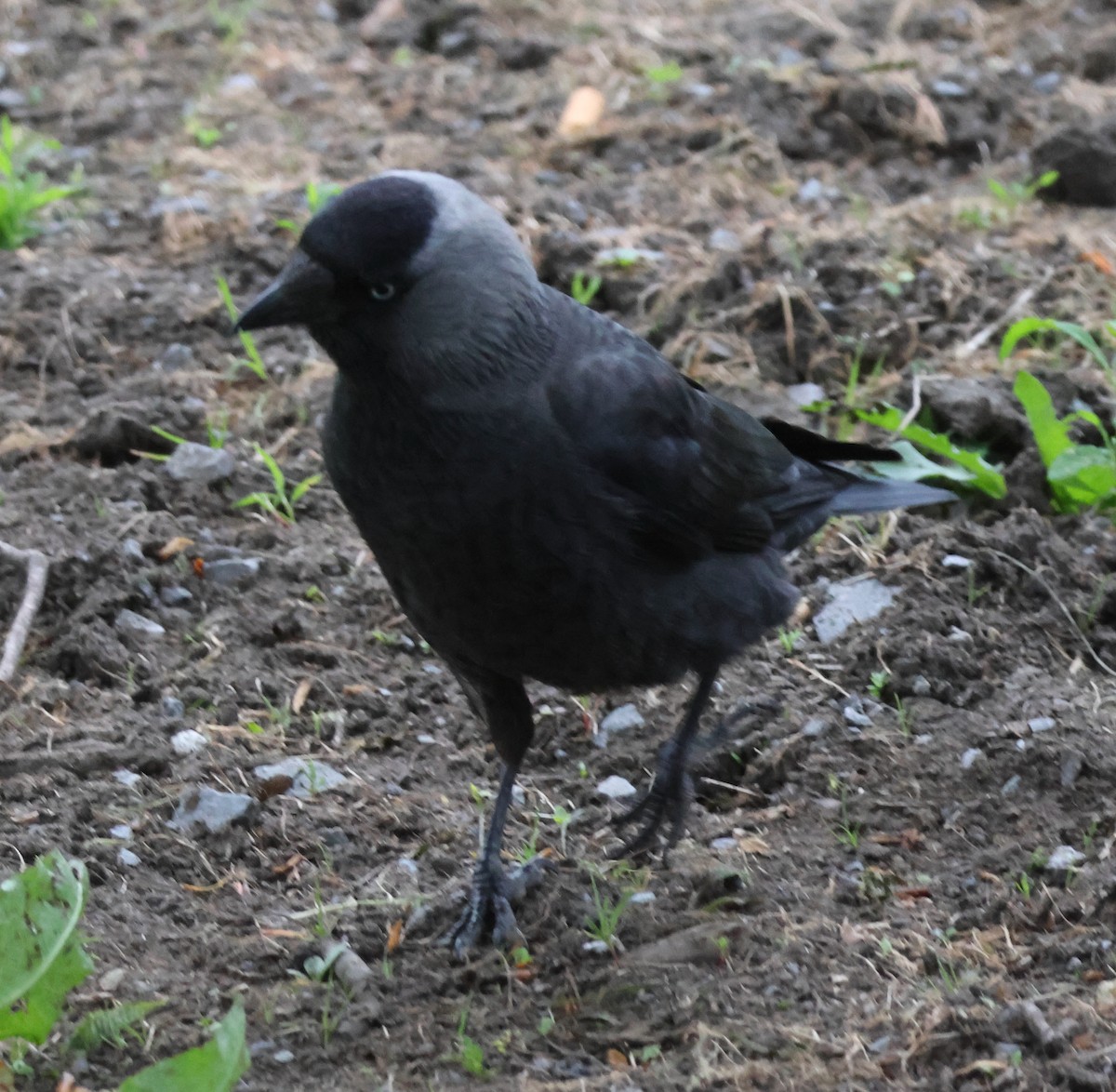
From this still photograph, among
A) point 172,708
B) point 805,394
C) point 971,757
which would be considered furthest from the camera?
A: point 805,394

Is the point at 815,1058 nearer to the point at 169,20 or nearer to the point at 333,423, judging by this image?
the point at 333,423

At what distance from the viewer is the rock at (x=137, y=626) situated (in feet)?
15.0

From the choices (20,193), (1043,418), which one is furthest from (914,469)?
(20,193)

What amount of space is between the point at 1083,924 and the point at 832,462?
1.61 meters

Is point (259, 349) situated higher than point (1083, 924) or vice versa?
point (1083, 924)

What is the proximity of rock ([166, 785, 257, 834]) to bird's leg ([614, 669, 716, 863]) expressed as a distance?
88cm

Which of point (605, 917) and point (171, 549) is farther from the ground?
point (605, 917)

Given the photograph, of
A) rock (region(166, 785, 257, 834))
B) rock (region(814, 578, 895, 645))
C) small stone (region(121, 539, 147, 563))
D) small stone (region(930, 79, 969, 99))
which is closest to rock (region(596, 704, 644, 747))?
rock (region(814, 578, 895, 645))

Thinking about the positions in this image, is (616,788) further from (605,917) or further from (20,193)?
(20,193)

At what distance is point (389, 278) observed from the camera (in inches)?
132

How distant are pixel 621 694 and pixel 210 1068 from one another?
6.23 ft

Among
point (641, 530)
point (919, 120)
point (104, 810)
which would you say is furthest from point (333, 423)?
point (919, 120)

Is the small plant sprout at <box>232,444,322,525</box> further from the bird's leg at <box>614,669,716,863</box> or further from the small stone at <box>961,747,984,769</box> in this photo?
the small stone at <box>961,747,984,769</box>

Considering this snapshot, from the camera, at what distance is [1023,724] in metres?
4.02
